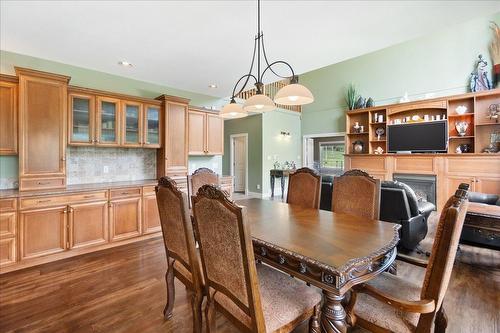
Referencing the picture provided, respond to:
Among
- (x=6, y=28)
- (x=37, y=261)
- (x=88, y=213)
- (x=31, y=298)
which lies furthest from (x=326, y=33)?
(x=37, y=261)

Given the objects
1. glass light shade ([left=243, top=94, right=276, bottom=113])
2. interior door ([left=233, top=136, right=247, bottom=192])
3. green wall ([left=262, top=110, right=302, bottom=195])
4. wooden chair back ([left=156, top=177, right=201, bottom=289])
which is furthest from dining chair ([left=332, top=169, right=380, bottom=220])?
interior door ([left=233, top=136, right=247, bottom=192])

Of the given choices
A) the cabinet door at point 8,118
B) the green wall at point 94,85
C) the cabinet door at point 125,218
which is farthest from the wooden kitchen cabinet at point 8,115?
the cabinet door at point 125,218

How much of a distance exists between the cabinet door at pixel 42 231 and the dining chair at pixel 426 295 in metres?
3.33

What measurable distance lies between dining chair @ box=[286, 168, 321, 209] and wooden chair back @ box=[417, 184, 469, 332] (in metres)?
1.49

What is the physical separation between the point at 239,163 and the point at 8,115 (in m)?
6.24

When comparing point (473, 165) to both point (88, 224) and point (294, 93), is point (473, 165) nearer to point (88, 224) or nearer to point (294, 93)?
point (294, 93)

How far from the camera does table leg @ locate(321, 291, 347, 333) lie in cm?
120

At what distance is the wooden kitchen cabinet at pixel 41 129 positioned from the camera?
295cm

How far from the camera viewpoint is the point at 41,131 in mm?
3068

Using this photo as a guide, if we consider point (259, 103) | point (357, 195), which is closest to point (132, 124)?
point (259, 103)

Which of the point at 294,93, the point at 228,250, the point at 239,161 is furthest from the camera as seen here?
the point at 239,161

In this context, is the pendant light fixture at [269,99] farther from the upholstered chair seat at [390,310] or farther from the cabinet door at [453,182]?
the cabinet door at [453,182]

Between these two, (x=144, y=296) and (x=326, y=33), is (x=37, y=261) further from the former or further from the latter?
(x=326, y=33)

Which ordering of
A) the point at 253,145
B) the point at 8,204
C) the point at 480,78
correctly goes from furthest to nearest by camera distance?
the point at 253,145 < the point at 480,78 < the point at 8,204
